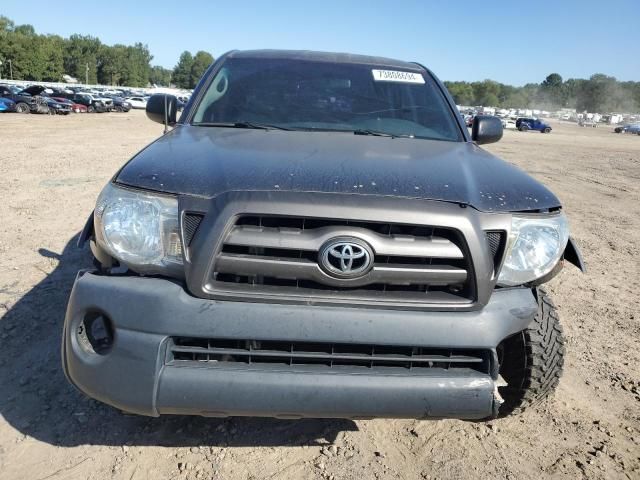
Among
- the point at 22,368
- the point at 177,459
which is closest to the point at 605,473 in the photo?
the point at 177,459

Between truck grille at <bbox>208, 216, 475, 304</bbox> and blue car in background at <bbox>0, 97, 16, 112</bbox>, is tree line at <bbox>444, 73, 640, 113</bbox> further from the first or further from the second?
truck grille at <bbox>208, 216, 475, 304</bbox>

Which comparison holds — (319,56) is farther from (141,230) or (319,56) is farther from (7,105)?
(7,105)

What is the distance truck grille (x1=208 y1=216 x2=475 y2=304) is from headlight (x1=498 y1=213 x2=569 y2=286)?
23 cm

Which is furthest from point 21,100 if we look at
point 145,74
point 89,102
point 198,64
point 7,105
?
point 198,64

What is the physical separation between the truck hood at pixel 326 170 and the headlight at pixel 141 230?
0.21ft

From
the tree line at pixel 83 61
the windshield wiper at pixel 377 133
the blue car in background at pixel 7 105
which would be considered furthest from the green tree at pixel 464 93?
the windshield wiper at pixel 377 133

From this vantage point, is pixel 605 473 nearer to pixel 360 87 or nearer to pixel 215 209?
pixel 215 209

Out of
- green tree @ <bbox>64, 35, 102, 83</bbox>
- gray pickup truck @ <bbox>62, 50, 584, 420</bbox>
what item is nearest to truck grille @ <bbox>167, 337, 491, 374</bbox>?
gray pickup truck @ <bbox>62, 50, 584, 420</bbox>

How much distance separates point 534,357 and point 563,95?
157 metres

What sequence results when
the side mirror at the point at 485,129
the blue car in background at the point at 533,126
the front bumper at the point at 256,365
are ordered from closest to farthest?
1. the front bumper at the point at 256,365
2. the side mirror at the point at 485,129
3. the blue car in background at the point at 533,126

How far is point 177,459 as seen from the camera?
7.85 ft

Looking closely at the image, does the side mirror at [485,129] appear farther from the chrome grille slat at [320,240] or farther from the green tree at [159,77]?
the green tree at [159,77]

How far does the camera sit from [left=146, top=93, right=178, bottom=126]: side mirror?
358cm

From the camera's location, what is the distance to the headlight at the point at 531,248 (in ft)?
6.79
